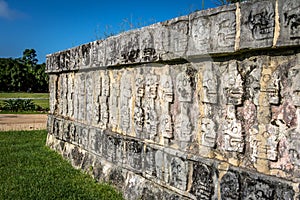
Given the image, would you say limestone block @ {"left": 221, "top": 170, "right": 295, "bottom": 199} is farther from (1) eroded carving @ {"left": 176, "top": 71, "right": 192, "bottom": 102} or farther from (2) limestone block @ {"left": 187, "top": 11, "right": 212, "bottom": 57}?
(2) limestone block @ {"left": 187, "top": 11, "right": 212, "bottom": 57}

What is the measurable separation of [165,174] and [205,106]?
0.77m

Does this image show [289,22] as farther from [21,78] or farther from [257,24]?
[21,78]

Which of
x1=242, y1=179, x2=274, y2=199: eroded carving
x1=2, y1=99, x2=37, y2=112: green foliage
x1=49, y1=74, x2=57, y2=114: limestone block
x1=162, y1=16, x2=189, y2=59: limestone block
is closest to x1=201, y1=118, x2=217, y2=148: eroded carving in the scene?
x1=242, y1=179, x2=274, y2=199: eroded carving

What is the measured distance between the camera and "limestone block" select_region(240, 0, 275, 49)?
89.9 inches

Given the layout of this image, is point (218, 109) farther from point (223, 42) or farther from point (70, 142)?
point (70, 142)

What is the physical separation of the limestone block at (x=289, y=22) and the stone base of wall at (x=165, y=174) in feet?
2.65

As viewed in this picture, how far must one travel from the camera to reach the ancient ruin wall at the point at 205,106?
227 centimetres

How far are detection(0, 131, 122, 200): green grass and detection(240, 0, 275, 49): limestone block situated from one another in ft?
7.17

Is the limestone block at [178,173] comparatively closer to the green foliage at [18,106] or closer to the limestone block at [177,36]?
the limestone block at [177,36]

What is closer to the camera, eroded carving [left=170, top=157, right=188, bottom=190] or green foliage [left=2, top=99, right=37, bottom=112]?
eroded carving [left=170, top=157, right=188, bottom=190]

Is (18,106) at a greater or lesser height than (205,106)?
→ lesser

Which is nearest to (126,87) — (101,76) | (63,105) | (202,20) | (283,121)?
(101,76)

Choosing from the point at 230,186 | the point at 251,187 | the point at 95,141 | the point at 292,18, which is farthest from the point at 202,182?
the point at 95,141

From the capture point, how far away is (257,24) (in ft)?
7.73
